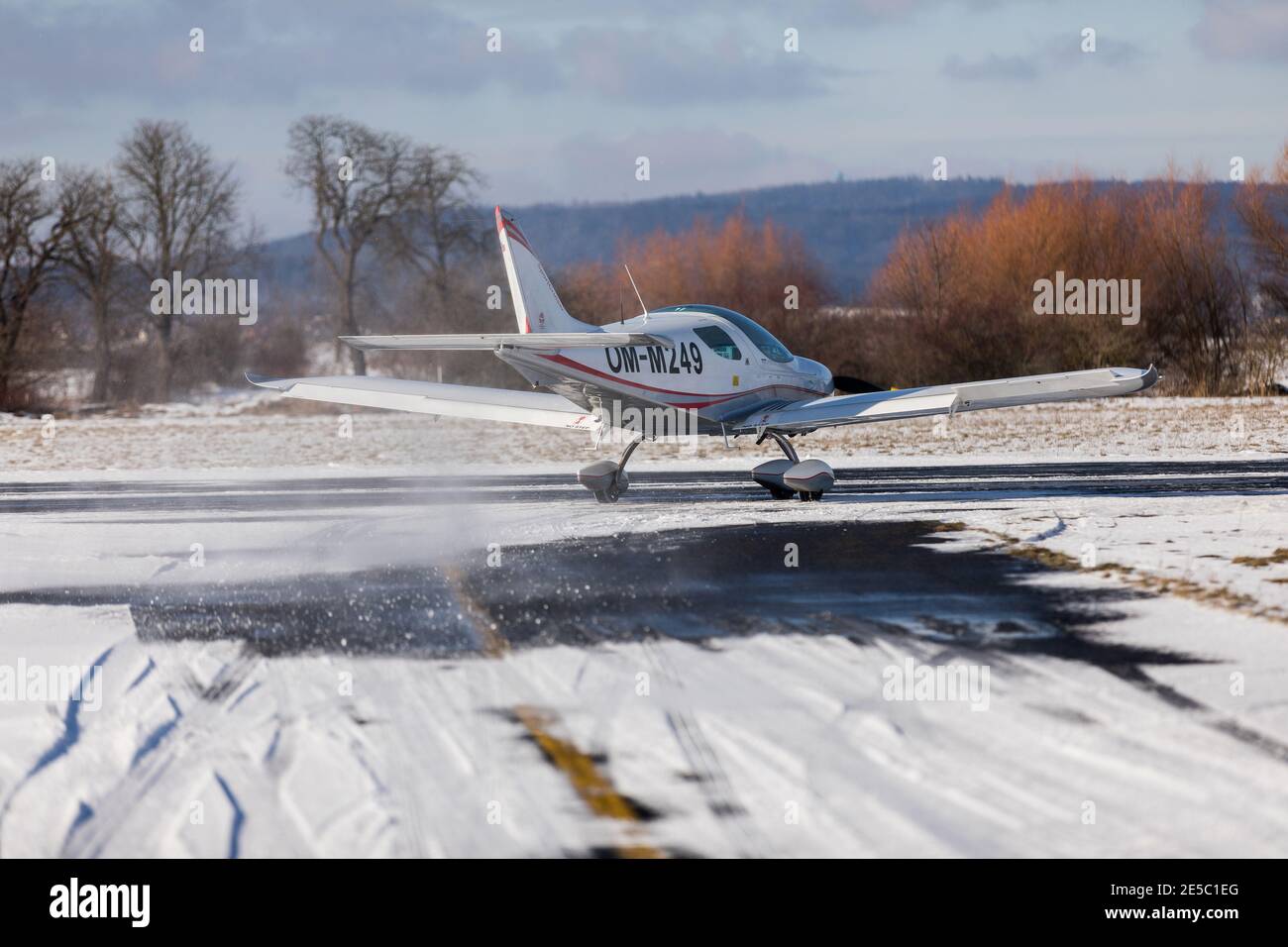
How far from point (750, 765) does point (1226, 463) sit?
19.2m

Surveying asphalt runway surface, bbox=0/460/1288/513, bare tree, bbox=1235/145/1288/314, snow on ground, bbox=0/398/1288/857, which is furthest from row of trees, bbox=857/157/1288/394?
snow on ground, bbox=0/398/1288/857

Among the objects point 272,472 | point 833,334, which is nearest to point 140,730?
point 272,472

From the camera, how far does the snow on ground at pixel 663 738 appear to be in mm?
5660

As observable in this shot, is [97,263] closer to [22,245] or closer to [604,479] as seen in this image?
[22,245]

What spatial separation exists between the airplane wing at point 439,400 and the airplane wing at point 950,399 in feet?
9.22

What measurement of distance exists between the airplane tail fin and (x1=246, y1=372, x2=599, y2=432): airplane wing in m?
2.36

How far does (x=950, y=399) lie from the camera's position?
17.0m

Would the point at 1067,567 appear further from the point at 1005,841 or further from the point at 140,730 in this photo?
the point at 140,730

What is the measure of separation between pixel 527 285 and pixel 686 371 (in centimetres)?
247

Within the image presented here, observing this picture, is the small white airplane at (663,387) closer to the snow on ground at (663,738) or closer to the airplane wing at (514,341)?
the airplane wing at (514,341)

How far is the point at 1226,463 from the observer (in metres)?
22.9

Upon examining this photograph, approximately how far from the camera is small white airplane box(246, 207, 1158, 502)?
16000 millimetres

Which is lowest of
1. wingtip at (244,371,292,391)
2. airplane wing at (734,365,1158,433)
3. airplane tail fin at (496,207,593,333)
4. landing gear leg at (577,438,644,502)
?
landing gear leg at (577,438,644,502)

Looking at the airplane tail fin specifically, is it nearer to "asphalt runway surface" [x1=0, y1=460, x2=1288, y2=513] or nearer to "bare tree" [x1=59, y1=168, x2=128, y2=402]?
"asphalt runway surface" [x1=0, y1=460, x2=1288, y2=513]
